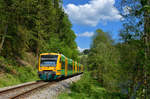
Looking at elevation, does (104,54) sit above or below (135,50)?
above

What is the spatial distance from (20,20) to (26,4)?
216 centimetres

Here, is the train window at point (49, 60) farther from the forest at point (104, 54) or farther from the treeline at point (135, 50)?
the treeline at point (135, 50)

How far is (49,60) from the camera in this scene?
53.4ft

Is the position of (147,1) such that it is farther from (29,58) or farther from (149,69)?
(29,58)

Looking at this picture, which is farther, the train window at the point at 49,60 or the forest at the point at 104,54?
the train window at the point at 49,60

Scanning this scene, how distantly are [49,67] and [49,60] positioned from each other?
78 centimetres

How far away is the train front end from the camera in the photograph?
15.5 metres

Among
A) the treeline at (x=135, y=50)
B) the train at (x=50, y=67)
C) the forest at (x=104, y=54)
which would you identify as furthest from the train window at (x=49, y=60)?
the treeline at (x=135, y=50)

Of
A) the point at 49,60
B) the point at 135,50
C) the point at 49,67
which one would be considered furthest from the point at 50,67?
the point at 135,50

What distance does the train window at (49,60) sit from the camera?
16.0 meters

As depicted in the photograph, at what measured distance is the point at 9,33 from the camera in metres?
15.7

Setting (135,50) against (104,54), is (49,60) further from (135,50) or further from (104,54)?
(135,50)

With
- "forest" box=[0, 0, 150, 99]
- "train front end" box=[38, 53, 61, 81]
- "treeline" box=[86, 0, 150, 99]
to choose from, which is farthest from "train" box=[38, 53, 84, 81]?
"treeline" box=[86, 0, 150, 99]

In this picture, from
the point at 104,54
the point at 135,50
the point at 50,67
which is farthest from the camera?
the point at 104,54
